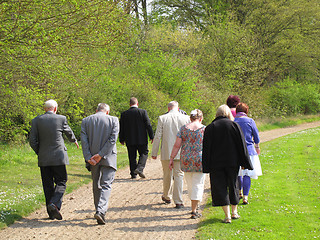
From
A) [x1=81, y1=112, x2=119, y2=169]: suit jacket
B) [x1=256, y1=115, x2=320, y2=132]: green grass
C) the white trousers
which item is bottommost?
[x1=256, y1=115, x2=320, y2=132]: green grass

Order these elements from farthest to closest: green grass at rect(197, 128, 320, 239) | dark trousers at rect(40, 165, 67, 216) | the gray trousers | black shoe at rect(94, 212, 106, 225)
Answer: dark trousers at rect(40, 165, 67, 216) < the gray trousers < black shoe at rect(94, 212, 106, 225) < green grass at rect(197, 128, 320, 239)

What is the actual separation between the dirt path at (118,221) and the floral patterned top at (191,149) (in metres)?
0.97

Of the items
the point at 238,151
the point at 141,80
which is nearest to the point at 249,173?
the point at 238,151

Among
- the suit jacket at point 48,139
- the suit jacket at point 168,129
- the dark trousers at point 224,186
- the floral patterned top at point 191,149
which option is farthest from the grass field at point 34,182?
the suit jacket at point 168,129

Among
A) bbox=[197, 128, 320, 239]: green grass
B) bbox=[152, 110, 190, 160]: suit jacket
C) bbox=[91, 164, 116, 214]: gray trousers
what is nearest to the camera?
Answer: bbox=[197, 128, 320, 239]: green grass

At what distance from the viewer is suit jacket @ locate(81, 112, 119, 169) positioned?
7.70 meters

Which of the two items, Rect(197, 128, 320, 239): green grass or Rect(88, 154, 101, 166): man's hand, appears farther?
Rect(88, 154, 101, 166): man's hand

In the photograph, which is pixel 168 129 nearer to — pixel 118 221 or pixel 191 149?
pixel 191 149

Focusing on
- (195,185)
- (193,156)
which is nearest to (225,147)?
(193,156)

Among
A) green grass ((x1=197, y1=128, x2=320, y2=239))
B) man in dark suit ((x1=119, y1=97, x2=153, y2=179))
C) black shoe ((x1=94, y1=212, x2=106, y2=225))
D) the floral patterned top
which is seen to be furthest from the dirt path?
man in dark suit ((x1=119, y1=97, x2=153, y2=179))

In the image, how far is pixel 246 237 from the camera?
6473 mm

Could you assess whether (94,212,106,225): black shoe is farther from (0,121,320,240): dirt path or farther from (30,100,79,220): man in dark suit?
(30,100,79,220): man in dark suit

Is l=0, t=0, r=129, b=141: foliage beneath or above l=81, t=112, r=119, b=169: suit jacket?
above

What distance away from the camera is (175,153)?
8195mm
